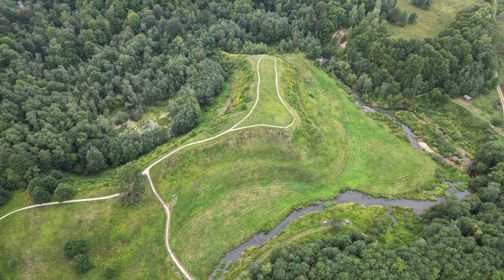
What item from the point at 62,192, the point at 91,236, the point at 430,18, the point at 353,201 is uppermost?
the point at 430,18

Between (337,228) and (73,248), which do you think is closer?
(73,248)

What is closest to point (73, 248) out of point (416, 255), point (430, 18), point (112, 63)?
point (416, 255)

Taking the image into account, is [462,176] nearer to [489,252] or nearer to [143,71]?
Answer: [489,252]

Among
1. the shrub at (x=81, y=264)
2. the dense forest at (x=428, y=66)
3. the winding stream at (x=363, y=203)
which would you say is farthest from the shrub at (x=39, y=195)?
the dense forest at (x=428, y=66)

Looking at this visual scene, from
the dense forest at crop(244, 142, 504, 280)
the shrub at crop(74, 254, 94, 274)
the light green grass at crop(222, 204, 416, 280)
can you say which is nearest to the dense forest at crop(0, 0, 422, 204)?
the shrub at crop(74, 254, 94, 274)

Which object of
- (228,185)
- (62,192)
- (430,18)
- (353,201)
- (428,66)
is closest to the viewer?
(62,192)

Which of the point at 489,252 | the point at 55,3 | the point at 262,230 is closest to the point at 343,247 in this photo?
the point at 262,230

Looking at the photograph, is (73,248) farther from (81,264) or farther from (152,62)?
(152,62)

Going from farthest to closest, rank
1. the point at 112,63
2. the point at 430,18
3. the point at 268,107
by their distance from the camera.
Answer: the point at 430,18 → the point at 112,63 → the point at 268,107
